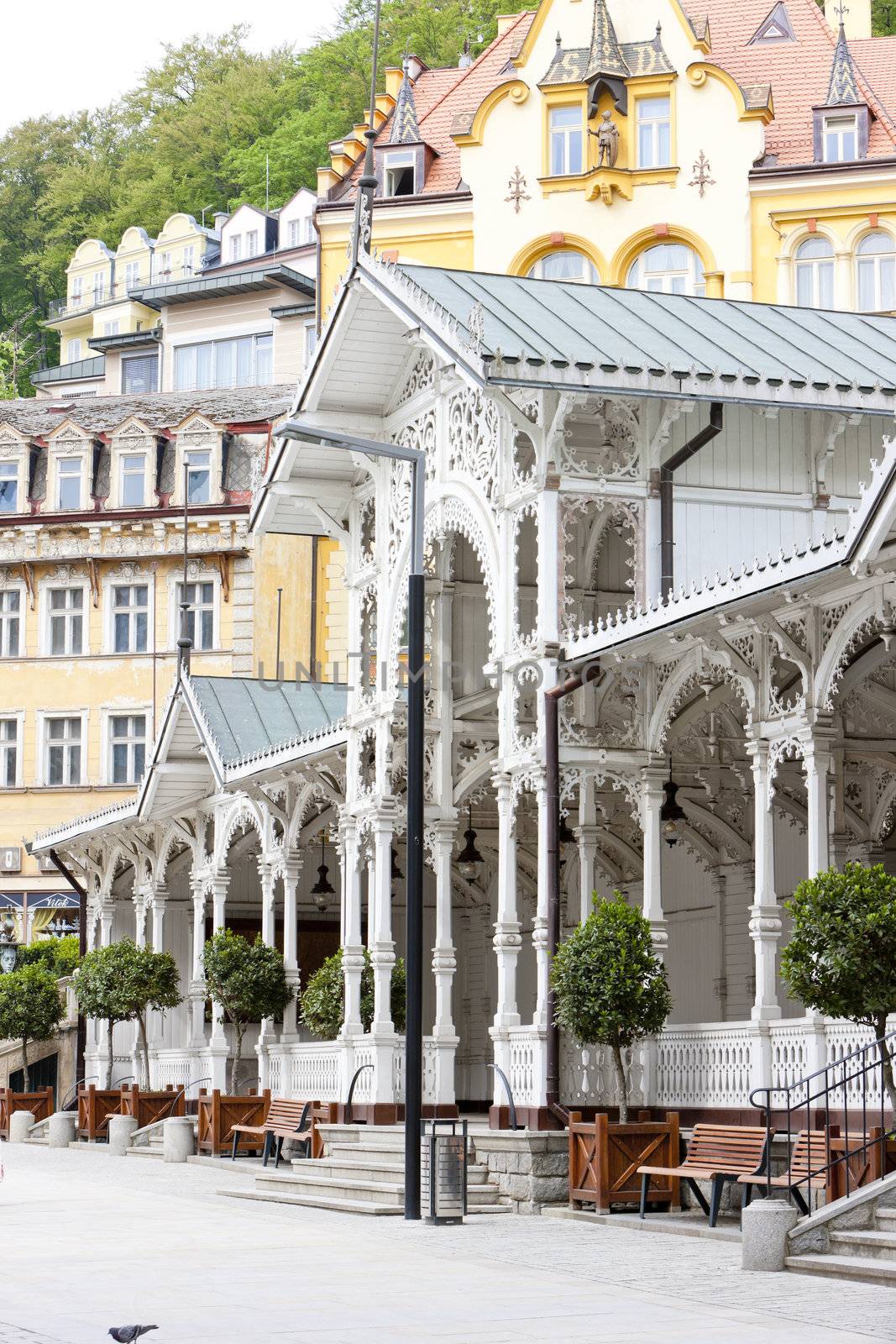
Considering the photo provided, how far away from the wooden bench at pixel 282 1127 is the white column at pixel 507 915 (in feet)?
13.1

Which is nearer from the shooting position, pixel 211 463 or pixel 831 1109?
pixel 831 1109

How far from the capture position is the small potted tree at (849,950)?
1647 cm

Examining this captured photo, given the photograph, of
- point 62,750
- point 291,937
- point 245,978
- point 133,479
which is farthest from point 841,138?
point 62,750

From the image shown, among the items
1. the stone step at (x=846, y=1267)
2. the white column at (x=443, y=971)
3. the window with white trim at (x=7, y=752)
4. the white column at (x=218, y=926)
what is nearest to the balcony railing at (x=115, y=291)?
Result: the window with white trim at (x=7, y=752)

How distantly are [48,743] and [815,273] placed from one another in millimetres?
21718

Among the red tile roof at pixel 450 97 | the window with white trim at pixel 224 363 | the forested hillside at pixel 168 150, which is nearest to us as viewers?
the red tile roof at pixel 450 97

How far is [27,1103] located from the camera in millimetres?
39219

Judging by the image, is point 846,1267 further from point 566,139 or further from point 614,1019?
point 566,139

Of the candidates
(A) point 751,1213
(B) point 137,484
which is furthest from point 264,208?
(A) point 751,1213

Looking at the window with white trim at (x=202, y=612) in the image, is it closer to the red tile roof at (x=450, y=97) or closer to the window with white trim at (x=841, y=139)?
the red tile roof at (x=450, y=97)

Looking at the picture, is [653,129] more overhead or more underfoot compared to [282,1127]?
more overhead

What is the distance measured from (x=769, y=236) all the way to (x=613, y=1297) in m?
32.1

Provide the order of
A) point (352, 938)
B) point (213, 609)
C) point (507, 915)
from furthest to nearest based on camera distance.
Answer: point (213, 609), point (352, 938), point (507, 915)

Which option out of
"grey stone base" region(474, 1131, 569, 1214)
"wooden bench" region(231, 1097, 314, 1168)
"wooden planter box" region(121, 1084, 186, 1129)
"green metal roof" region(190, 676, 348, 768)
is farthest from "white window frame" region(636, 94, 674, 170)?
"grey stone base" region(474, 1131, 569, 1214)
